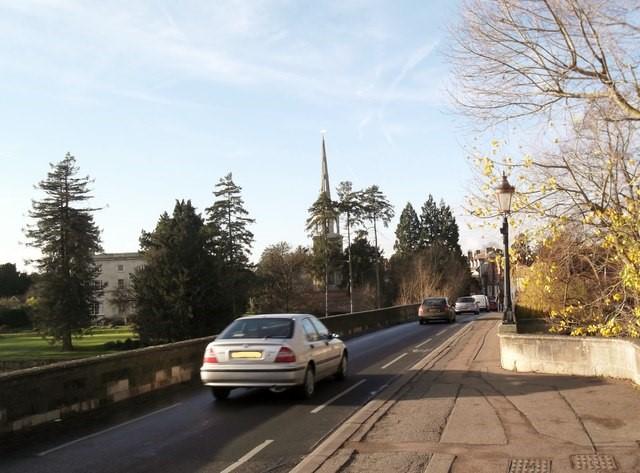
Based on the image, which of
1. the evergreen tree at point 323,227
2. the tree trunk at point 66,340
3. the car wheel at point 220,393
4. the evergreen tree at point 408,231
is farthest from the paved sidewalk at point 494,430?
the evergreen tree at point 408,231

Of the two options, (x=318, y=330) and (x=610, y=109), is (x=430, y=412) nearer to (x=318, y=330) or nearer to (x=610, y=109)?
(x=318, y=330)

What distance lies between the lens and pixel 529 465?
6.25 metres

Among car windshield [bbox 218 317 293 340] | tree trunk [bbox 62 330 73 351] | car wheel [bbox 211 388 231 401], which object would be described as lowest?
tree trunk [bbox 62 330 73 351]

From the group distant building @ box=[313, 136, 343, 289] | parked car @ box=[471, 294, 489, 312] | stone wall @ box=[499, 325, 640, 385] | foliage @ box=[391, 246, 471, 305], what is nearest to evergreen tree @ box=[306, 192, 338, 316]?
distant building @ box=[313, 136, 343, 289]

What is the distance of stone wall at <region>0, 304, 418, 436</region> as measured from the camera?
8891 millimetres

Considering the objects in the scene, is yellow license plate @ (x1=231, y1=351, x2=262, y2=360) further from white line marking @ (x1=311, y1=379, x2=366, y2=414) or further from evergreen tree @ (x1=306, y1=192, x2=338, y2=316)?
evergreen tree @ (x1=306, y1=192, x2=338, y2=316)

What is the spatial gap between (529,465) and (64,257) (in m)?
66.0

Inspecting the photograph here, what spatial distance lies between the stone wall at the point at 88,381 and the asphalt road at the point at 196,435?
43cm

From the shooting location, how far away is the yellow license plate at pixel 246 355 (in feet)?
34.0

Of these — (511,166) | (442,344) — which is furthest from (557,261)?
(442,344)

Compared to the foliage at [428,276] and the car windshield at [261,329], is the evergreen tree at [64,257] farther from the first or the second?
the car windshield at [261,329]

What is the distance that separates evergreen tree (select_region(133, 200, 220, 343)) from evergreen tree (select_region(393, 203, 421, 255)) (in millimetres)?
62302

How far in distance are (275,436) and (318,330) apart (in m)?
4.29

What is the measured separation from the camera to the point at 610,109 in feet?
36.2
